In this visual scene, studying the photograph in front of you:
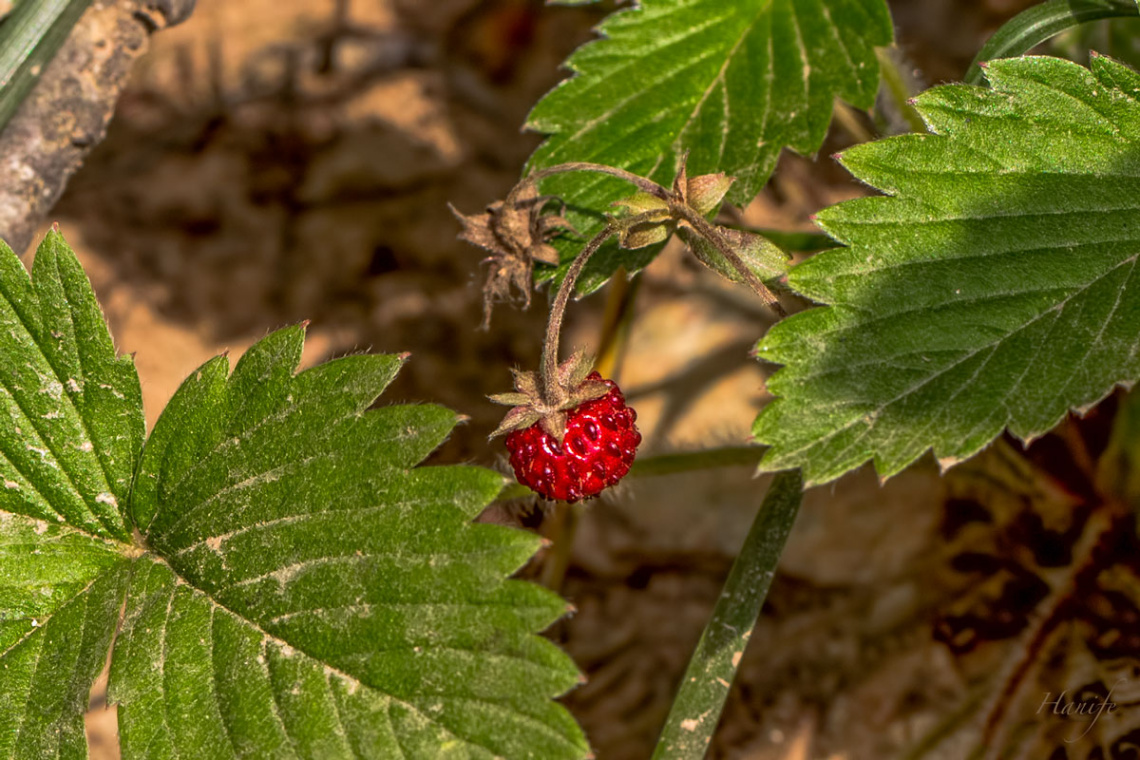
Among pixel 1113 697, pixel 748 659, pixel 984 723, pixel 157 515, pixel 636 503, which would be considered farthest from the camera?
pixel 636 503

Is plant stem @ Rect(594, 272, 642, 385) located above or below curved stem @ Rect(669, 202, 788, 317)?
below

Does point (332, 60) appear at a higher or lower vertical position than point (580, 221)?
higher

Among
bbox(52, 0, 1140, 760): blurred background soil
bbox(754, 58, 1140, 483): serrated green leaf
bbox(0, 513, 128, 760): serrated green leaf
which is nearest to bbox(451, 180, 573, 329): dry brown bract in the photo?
bbox(754, 58, 1140, 483): serrated green leaf

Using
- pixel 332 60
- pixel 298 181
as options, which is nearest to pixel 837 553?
pixel 298 181

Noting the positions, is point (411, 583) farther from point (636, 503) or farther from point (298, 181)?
point (298, 181)

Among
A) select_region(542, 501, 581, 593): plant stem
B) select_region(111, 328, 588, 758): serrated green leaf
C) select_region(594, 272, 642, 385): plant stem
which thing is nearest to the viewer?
select_region(111, 328, 588, 758): serrated green leaf

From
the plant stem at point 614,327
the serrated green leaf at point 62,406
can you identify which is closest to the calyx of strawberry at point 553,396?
the serrated green leaf at point 62,406

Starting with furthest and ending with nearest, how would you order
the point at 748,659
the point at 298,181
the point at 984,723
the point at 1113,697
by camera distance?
the point at 298,181 → the point at 748,659 → the point at 984,723 → the point at 1113,697

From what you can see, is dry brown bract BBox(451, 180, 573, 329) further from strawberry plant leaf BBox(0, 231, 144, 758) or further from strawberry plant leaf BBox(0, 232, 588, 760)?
strawberry plant leaf BBox(0, 231, 144, 758)

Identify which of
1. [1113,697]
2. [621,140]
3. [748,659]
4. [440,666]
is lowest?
[748,659]

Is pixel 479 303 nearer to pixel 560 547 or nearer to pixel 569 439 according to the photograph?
pixel 560 547
